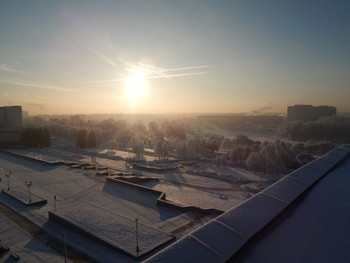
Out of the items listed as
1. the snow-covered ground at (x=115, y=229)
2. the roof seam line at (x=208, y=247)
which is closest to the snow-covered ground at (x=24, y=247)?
the snow-covered ground at (x=115, y=229)

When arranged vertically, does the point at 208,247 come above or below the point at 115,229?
above

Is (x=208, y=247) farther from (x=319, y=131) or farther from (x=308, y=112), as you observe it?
(x=308, y=112)

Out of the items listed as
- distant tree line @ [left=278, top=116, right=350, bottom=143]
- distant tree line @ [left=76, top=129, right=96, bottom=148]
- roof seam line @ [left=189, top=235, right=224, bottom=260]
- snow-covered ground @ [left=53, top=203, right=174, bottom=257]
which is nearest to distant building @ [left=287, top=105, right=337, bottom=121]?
distant tree line @ [left=278, top=116, right=350, bottom=143]

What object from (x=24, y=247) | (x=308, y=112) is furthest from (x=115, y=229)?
(x=308, y=112)

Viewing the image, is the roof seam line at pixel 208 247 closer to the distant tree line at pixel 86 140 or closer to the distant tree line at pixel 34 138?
the distant tree line at pixel 86 140

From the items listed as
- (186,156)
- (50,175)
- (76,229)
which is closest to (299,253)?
(76,229)
